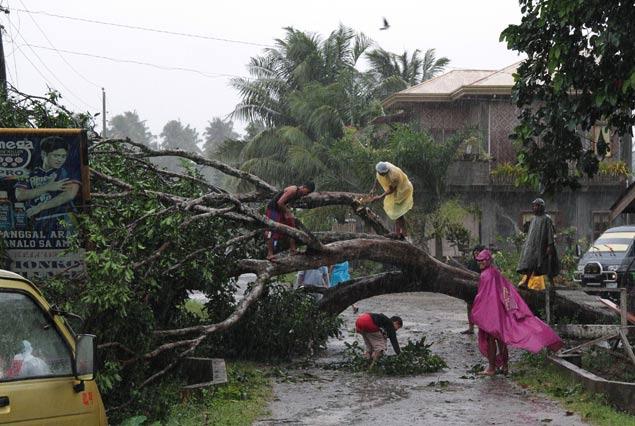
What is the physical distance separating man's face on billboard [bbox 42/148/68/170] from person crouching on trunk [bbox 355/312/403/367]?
571 cm

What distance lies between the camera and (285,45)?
4300cm

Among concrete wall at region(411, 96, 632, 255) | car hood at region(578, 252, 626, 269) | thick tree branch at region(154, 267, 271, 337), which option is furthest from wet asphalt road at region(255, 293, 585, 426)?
concrete wall at region(411, 96, 632, 255)

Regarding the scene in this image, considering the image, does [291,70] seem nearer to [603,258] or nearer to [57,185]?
[603,258]

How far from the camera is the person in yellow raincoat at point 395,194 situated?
15.5 m

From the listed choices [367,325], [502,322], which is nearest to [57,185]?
[367,325]

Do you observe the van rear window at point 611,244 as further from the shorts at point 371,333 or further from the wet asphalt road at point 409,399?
the shorts at point 371,333

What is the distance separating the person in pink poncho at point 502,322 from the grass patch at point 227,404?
2.98 m

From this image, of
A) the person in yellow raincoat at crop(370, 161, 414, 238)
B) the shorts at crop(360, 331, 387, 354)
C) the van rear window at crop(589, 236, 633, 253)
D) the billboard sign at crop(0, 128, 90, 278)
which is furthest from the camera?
the van rear window at crop(589, 236, 633, 253)

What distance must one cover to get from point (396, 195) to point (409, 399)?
4978mm

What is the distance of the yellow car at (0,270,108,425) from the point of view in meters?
5.32

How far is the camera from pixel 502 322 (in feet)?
42.3

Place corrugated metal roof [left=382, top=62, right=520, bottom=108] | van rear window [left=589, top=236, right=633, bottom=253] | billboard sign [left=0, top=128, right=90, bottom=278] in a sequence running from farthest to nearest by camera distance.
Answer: corrugated metal roof [left=382, top=62, right=520, bottom=108]
van rear window [left=589, top=236, right=633, bottom=253]
billboard sign [left=0, top=128, right=90, bottom=278]

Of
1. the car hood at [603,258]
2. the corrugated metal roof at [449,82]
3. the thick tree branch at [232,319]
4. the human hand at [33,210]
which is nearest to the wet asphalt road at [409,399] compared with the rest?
the thick tree branch at [232,319]

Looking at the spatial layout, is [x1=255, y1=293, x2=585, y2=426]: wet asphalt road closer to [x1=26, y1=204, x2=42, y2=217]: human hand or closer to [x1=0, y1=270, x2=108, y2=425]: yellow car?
[x1=26, y1=204, x2=42, y2=217]: human hand
